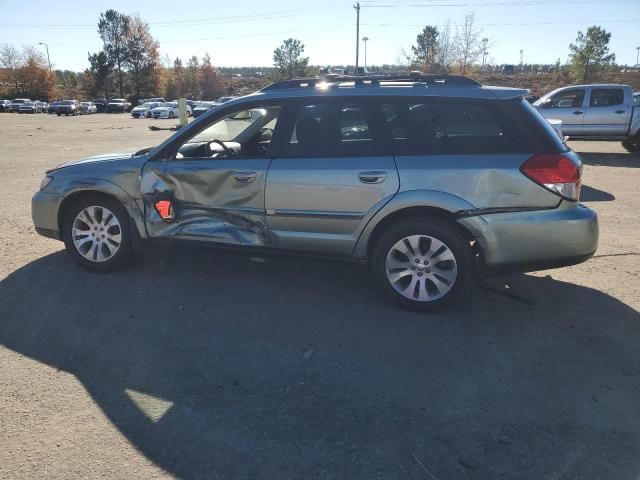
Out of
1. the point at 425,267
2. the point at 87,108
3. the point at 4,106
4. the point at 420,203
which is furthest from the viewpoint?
the point at 4,106

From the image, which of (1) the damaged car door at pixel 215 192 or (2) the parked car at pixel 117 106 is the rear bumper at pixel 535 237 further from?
(2) the parked car at pixel 117 106

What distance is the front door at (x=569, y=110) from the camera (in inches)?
577

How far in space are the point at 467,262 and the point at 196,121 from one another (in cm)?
266

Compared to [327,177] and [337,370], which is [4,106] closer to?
[327,177]

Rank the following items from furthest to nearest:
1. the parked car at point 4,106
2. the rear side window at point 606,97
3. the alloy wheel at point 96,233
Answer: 1. the parked car at point 4,106
2. the rear side window at point 606,97
3. the alloy wheel at point 96,233

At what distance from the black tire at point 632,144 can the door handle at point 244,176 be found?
44.9ft

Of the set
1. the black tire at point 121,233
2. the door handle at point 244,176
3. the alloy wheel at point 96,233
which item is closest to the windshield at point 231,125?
the door handle at point 244,176

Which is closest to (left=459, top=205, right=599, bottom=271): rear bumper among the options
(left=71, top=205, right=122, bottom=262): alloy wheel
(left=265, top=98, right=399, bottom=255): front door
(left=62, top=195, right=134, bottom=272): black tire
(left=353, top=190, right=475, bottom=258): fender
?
(left=353, top=190, right=475, bottom=258): fender

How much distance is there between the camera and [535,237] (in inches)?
155

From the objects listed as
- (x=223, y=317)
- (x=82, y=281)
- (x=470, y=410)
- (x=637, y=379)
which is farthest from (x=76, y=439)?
(x=637, y=379)

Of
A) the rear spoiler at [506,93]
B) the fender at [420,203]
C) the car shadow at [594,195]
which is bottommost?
the car shadow at [594,195]

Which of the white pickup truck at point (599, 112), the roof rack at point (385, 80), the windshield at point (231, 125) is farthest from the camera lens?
the white pickup truck at point (599, 112)

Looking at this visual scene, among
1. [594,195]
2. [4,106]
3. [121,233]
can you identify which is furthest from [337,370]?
[4,106]

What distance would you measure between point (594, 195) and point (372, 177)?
634cm
